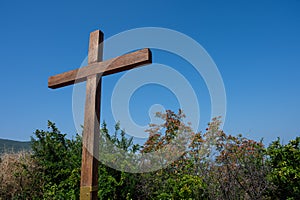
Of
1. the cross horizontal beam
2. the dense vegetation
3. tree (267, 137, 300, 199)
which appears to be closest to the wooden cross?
the cross horizontal beam

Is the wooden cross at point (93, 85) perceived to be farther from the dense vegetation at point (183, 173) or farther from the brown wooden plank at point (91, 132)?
the dense vegetation at point (183, 173)

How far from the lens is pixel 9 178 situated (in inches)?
275

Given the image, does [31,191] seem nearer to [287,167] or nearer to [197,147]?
[197,147]

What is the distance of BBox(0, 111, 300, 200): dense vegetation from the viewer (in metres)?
5.07

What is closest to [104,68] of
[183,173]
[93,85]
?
[93,85]

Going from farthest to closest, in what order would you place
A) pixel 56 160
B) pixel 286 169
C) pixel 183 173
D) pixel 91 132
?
1. pixel 56 160
2. pixel 183 173
3. pixel 286 169
4. pixel 91 132

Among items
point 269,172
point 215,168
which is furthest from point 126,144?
point 269,172

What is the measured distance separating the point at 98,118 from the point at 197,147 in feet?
14.5

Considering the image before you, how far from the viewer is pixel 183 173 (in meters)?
5.87

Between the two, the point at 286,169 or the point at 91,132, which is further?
the point at 286,169

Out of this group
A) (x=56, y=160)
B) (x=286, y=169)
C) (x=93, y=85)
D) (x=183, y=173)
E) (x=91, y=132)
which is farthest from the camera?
(x=56, y=160)

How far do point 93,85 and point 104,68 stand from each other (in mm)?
254

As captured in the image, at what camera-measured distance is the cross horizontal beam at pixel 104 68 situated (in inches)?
111

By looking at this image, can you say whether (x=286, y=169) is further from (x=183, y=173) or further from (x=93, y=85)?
(x=93, y=85)
